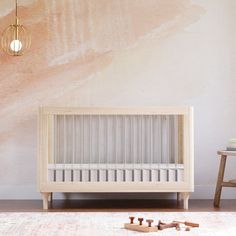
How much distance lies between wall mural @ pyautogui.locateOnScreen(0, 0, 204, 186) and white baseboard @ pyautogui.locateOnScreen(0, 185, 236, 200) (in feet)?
0.81

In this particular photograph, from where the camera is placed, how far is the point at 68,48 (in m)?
5.38

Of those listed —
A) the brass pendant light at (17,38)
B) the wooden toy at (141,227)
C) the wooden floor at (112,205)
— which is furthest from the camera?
the brass pendant light at (17,38)

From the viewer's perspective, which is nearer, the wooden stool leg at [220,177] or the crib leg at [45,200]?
the crib leg at [45,200]

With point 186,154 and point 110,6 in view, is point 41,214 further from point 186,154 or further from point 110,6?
point 110,6

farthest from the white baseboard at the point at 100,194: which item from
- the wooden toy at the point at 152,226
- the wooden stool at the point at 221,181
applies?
the wooden toy at the point at 152,226

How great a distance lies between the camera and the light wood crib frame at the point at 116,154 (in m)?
4.83

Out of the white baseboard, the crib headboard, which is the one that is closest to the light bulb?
the crib headboard

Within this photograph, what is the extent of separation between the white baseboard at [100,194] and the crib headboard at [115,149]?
0.32 metres

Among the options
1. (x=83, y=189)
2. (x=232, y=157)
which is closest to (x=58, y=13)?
(x=83, y=189)

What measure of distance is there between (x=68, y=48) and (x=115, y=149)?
918 mm

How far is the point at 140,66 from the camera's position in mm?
5414

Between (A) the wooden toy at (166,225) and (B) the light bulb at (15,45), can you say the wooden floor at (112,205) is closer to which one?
(A) the wooden toy at (166,225)

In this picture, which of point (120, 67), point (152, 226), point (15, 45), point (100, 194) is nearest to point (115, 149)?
point (100, 194)

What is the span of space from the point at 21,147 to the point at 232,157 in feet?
5.76
